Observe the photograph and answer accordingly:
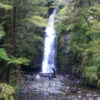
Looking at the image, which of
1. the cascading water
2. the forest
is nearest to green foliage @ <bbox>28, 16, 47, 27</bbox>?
the forest

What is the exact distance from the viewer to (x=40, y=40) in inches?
319

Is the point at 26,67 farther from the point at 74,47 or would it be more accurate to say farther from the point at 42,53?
the point at 74,47

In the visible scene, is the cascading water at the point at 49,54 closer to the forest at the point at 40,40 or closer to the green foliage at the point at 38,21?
the forest at the point at 40,40

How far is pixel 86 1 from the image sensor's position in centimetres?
873

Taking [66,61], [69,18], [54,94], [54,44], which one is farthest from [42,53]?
[54,94]

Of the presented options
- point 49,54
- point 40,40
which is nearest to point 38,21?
point 40,40

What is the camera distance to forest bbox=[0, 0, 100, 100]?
5.14 metres

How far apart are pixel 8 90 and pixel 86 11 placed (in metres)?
6.08

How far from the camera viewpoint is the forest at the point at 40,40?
5.14 meters

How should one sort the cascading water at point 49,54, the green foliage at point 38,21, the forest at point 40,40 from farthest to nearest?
1. the cascading water at point 49,54
2. the forest at point 40,40
3. the green foliage at point 38,21

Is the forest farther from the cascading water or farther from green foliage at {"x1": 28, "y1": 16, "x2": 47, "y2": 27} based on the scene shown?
the cascading water

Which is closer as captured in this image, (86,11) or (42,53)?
(86,11)

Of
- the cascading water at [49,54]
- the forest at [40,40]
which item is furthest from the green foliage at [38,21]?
the cascading water at [49,54]

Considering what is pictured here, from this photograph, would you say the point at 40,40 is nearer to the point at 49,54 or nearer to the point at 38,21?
the point at 38,21
